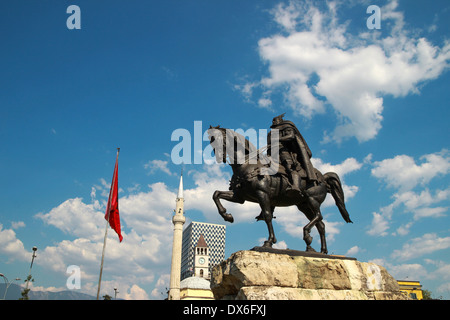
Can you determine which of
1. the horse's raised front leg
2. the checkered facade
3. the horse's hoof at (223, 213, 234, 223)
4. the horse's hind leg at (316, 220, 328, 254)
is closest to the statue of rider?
the horse's hind leg at (316, 220, 328, 254)

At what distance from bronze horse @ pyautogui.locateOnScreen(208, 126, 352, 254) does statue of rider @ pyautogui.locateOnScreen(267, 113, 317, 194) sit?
214 mm

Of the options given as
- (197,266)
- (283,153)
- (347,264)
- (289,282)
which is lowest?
(289,282)

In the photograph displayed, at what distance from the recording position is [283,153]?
8961 mm

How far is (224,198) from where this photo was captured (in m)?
8.31

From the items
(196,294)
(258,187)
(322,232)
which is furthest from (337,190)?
(196,294)

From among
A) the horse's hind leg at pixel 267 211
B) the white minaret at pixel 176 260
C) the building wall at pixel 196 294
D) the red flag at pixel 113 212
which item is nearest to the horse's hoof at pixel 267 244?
the horse's hind leg at pixel 267 211

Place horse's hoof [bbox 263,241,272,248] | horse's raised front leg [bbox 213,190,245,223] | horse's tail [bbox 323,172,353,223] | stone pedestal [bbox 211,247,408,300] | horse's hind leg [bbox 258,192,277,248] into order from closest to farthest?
stone pedestal [bbox 211,247,408,300] < horse's hoof [bbox 263,241,272,248] < horse's hind leg [bbox 258,192,277,248] < horse's raised front leg [bbox 213,190,245,223] < horse's tail [bbox 323,172,353,223]

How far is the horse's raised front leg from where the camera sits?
8125 millimetres

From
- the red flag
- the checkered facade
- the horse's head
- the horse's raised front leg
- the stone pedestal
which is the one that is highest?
the checkered facade

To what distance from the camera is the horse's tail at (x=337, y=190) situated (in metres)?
9.52

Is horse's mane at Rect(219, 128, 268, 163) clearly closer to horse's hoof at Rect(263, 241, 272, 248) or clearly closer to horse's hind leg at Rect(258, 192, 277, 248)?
horse's hind leg at Rect(258, 192, 277, 248)
